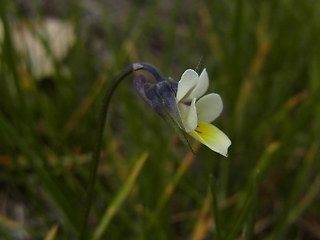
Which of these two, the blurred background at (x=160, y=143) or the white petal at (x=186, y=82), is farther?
the blurred background at (x=160, y=143)

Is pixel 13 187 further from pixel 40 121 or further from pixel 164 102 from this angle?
pixel 164 102

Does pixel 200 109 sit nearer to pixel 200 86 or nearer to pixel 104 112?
pixel 200 86

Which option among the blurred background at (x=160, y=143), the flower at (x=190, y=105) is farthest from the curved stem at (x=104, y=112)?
the blurred background at (x=160, y=143)

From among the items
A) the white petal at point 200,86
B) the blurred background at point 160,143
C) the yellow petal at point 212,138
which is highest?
the blurred background at point 160,143

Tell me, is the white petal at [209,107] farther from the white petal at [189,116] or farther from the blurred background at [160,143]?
the blurred background at [160,143]

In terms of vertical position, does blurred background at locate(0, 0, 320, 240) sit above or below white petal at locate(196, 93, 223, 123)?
above

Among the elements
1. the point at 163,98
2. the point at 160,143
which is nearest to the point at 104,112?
the point at 163,98

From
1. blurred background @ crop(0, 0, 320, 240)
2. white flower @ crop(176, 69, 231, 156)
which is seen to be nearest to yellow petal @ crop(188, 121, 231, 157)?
white flower @ crop(176, 69, 231, 156)

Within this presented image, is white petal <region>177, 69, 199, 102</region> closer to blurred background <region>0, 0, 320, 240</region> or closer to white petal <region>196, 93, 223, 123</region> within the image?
white petal <region>196, 93, 223, 123</region>
